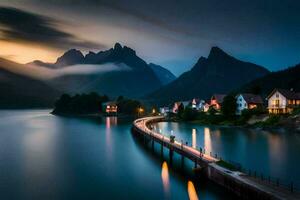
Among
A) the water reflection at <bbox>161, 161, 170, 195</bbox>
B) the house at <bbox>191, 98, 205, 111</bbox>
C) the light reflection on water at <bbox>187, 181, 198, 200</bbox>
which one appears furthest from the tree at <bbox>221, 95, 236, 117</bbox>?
the light reflection on water at <bbox>187, 181, 198, 200</bbox>

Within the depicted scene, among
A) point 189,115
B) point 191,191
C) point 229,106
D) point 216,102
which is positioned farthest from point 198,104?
point 191,191

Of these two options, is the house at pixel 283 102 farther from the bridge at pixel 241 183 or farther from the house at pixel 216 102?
the bridge at pixel 241 183

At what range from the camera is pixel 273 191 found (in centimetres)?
2906

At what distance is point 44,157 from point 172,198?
36512 millimetres

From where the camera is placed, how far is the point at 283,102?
10881 cm

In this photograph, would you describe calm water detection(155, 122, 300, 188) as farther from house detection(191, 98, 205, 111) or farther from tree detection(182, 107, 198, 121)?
house detection(191, 98, 205, 111)

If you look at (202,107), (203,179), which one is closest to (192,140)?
(203,179)

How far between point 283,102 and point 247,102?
1749 centimetres

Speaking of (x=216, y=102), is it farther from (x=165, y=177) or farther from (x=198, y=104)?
(x=165, y=177)

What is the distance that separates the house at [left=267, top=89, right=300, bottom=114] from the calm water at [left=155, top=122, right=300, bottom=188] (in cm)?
1884

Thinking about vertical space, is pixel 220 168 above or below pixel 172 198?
above

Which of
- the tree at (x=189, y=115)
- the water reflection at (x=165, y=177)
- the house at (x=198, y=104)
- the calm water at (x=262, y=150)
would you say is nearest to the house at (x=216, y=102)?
the tree at (x=189, y=115)

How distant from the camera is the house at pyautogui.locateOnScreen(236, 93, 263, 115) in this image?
125 metres

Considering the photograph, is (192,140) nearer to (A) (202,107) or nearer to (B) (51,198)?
(B) (51,198)
